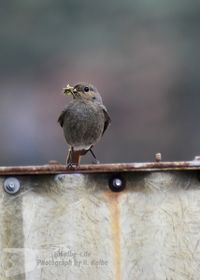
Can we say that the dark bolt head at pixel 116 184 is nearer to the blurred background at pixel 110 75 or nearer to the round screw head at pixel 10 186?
the round screw head at pixel 10 186

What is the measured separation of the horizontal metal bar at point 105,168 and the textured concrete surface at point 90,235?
0.10ft

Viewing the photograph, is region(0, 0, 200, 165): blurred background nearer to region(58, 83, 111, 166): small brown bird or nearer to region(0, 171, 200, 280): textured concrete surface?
region(58, 83, 111, 166): small brown bird

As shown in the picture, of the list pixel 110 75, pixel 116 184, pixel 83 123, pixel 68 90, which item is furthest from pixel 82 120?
pixel 110 75

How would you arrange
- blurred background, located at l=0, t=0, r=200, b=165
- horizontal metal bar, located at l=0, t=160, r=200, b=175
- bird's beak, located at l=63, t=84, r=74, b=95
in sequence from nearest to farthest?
horizontal metal bar, located at l=0, t=160, r=200, b=175 < bird's beak, located at l=63, t=84, r=74, b=95 < blurred background, located at l=0, t=0, r=200, b=165

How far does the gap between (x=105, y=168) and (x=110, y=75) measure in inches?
434

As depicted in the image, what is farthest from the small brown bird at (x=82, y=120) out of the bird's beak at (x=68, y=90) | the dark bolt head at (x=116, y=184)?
the dark bolt head at (x=116, y=184)

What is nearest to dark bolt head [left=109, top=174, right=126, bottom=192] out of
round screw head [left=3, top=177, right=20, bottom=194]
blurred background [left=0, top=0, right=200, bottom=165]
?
round screw head [left=3, top=177, right=20, bottom=194]

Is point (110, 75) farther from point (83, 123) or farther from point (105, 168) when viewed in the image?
point (105, 168)

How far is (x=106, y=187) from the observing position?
339cm

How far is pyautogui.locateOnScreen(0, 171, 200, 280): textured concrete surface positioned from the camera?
3.34 meters

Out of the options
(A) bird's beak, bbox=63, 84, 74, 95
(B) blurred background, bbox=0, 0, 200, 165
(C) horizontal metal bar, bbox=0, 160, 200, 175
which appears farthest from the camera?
(B) blurred background, bbox=0, 0, 200, 165

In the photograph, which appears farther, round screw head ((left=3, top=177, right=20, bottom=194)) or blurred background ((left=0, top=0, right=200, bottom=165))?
blurred background ((left=0, top=0, right=200, bottom=165))

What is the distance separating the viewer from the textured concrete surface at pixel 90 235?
334cm

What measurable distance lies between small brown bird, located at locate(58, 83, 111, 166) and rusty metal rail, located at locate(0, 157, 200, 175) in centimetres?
295
